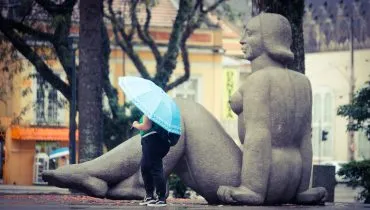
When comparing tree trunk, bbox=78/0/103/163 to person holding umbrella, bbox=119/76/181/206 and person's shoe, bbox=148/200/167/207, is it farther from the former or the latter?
person's shoe, bbox=148/200/167/207

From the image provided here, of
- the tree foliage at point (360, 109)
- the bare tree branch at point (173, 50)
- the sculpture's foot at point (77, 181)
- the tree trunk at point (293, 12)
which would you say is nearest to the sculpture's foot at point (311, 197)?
the sculpture's foot at point (77, 181)

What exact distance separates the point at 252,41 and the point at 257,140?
123 cm

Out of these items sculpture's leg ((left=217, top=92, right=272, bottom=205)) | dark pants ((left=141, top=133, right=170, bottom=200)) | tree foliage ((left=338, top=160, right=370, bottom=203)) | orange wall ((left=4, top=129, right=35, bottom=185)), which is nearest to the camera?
dark pants ((left=141, top=133, right=170, bottom=200))

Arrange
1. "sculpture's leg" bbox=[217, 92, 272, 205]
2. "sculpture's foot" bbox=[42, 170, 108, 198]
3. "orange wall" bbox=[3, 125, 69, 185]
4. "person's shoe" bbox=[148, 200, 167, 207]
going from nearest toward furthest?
"person's shoe" bbox=[148, 200, 167, 207] → "sculpture's foot" bbox=[42, 170, 108, 198] → "sculpture's leg" bbox=[217, 92, 272, 205] → "orange wall" bbox=[3, 125, 69, 185]

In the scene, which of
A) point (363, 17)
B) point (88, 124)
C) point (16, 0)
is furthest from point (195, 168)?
point (363, 17)

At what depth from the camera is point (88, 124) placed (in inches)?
814

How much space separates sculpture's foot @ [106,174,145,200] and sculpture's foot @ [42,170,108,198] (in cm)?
16

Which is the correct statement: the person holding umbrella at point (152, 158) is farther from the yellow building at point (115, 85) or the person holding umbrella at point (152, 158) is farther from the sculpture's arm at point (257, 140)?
the yellow building at point (115, 85)

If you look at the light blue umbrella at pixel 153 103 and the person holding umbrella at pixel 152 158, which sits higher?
the light blue umbrella at pixel 153 103

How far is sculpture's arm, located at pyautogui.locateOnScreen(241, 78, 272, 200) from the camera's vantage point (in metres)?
13.2

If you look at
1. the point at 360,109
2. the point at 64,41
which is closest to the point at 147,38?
the point at 64,41

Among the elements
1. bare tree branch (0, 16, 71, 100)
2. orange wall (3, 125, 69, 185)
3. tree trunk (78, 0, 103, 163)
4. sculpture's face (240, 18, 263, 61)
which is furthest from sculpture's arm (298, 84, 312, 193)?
orange wall (3, 125, 69, 185)

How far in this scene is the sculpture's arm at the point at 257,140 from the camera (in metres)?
13.2

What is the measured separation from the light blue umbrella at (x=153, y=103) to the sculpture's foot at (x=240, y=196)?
100 cm
